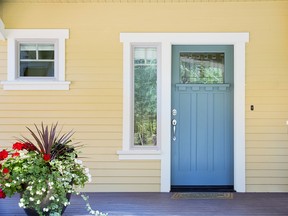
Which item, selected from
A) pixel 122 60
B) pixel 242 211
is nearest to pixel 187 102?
pixel 122 60

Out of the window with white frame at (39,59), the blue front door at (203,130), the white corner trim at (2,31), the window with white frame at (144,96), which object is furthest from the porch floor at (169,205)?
the white corner trim at (2,31)

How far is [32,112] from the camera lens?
639cm

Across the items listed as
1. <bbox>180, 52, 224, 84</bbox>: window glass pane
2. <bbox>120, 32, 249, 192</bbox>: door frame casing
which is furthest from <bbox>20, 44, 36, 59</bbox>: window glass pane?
<bbox>180, 52, 224, 84</bbox>: window glass pane

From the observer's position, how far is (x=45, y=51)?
644 cm

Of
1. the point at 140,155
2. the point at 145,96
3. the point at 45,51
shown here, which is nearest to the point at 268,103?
the point at 145,96

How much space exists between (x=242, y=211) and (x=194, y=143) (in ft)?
4.98

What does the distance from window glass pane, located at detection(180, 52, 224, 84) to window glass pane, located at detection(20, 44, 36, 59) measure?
2.16m

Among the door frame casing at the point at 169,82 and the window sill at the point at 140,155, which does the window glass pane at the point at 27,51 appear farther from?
the window sill at the point at 140,155

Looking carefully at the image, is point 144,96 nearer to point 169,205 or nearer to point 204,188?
point 204,188

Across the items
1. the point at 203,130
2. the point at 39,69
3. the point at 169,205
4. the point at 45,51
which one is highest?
the point at 45,51

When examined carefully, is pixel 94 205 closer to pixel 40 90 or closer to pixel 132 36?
pixel 40 90

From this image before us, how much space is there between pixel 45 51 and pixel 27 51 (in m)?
0.26

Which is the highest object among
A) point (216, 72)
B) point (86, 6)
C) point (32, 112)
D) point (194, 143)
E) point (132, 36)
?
point (86, 6)

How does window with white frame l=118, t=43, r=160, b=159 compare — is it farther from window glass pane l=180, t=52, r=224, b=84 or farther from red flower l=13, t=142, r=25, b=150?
red flower l=13, t=142, r=25, b=150
